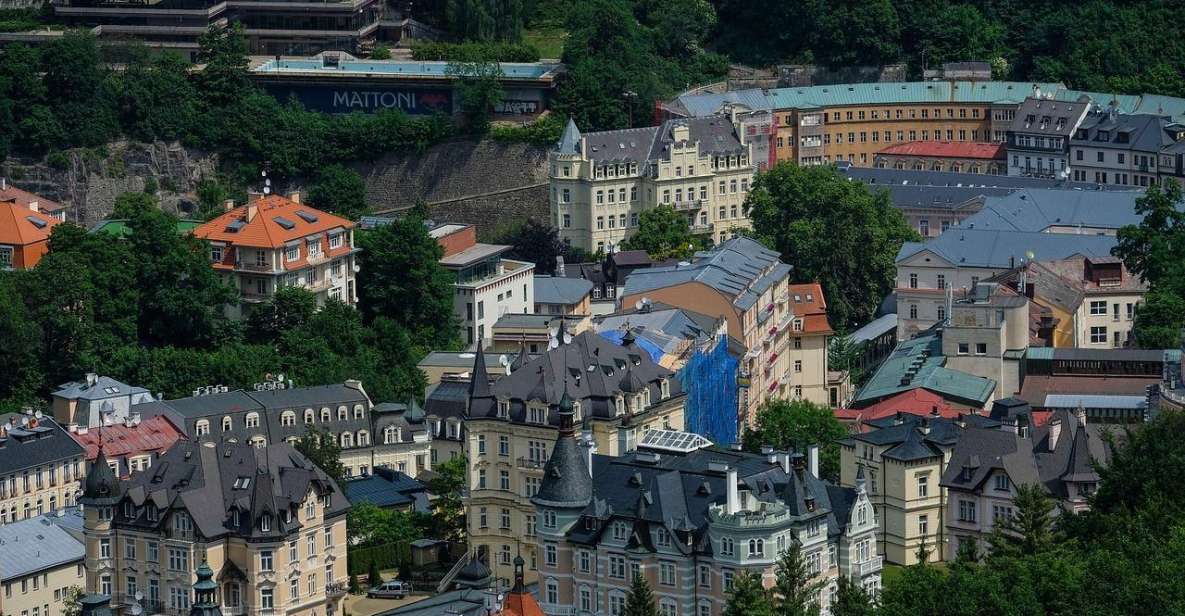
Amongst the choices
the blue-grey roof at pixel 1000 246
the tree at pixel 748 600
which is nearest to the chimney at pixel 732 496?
the tree at pixel 748 600

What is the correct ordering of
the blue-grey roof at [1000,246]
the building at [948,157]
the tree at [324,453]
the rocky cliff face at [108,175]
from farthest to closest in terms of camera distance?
1. the building at [948,157]
2. the rocky cliff face at [108,175]
3. the blue-grey roof at [1000,246]
4. the tree at [324,453]

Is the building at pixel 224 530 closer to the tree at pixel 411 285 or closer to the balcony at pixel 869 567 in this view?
the balcony at pixel 869 567

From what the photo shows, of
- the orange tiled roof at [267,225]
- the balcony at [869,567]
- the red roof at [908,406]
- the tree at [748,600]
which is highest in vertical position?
the orange tiled roof at [267,225]

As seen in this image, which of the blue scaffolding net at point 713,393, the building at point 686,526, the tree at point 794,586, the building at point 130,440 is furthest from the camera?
the blue scaffolding net at point 713,393

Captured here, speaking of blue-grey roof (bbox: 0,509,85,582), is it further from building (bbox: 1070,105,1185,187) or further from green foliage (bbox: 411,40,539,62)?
building (bbox: 1070,105,1185,187)

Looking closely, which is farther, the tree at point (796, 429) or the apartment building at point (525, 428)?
the tree at point (796, 429)

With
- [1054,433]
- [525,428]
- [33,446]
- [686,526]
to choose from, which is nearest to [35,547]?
[33,446]
